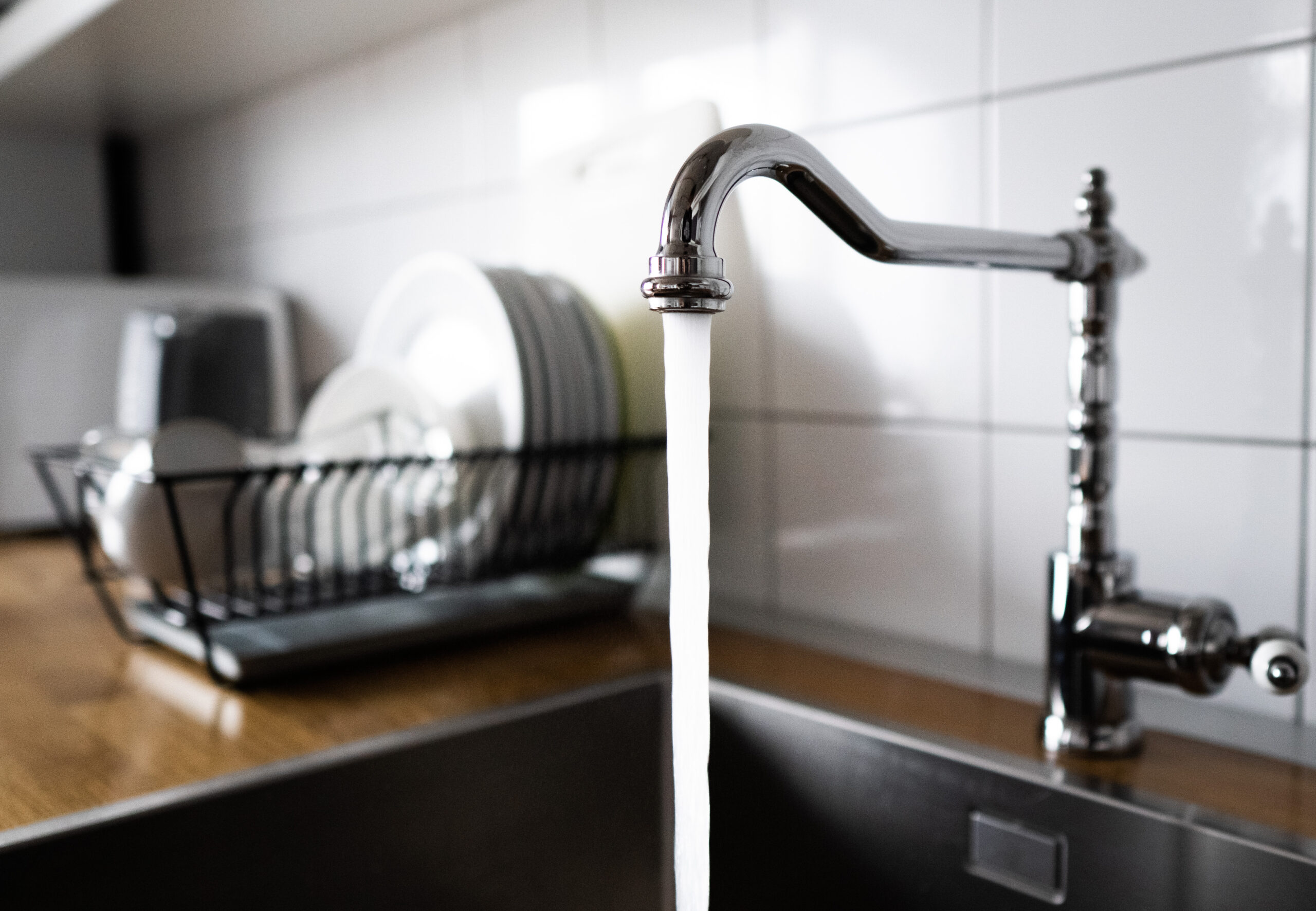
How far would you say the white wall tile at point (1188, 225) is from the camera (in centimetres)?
61

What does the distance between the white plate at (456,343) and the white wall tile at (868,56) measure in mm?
278

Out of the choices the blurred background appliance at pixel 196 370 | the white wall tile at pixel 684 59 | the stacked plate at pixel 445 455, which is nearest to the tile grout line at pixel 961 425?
the stacked plate at pixel 445 455

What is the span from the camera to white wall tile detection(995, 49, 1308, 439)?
1.99 feet

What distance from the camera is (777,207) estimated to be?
88cm

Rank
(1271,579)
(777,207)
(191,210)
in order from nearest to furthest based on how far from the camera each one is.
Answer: (1271,579), (777,207), (191,210)

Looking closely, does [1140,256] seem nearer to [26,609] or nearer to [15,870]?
[15,870]

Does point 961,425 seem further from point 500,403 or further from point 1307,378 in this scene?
point 500,403

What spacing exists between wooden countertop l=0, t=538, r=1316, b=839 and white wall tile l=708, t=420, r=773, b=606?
0.21 feet

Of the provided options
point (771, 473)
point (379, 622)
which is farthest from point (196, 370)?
point (771, 473)

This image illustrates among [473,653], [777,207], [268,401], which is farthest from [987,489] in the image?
[268,401]

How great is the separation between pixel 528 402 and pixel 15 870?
46 centimetres

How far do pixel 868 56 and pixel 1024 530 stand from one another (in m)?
0.35

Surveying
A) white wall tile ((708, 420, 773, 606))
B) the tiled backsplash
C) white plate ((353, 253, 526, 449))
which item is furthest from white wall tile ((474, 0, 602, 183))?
white wall tile ((708, 420, 773, 606))

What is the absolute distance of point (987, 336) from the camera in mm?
751
